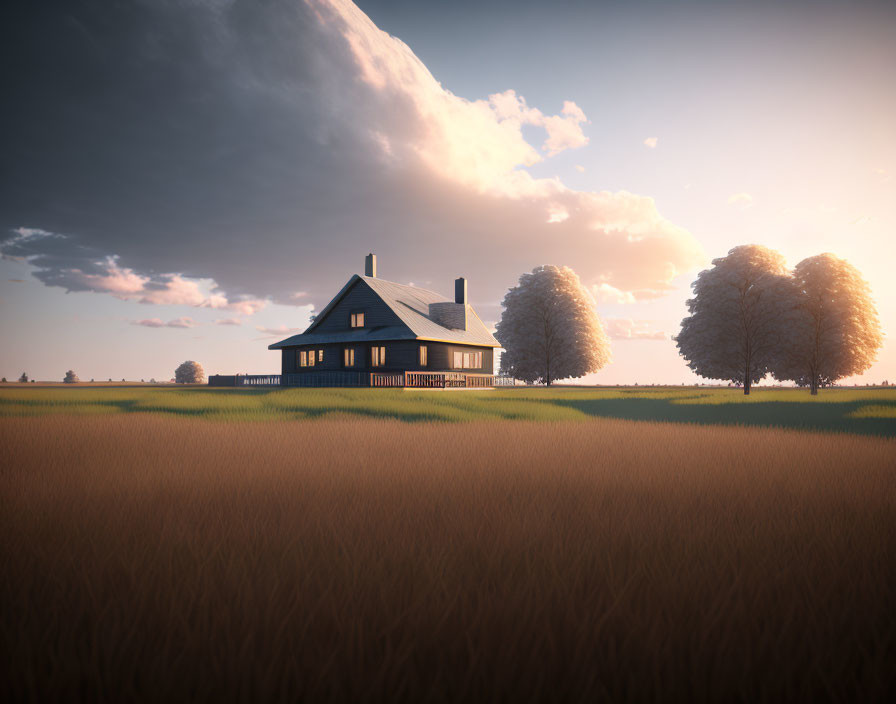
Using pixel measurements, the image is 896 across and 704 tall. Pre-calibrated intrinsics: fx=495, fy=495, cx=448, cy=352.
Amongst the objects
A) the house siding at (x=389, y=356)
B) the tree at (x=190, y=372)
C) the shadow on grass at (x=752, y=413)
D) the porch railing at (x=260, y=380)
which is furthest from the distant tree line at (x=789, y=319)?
the tree at (x=190, y=372)

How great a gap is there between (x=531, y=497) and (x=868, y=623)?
11.8 feet

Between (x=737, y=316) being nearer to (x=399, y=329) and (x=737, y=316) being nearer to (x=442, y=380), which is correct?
(x=442, y=380)

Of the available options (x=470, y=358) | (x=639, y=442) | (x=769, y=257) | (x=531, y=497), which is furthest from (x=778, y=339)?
(x=531, y=497)

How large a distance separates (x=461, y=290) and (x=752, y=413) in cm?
2521

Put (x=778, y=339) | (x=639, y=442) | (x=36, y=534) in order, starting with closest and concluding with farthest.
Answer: (x=36, y=534)
(x=639, y=442)
(x=778, y=339)

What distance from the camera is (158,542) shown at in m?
4.41

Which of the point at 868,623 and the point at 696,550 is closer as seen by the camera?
Answer: the point at 868,623

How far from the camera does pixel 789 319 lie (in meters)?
37.9

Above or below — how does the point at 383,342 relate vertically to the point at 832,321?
below

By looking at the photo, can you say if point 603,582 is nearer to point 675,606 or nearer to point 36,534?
point 675,606

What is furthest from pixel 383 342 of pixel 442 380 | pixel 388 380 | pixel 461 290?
pixel 461 290

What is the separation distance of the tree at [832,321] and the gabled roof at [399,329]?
24.1 m

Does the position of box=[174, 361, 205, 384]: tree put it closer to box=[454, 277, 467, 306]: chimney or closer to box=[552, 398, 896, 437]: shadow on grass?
box=[454, 277, 467, 306]: chimney

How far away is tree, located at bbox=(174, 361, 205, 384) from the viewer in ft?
265
